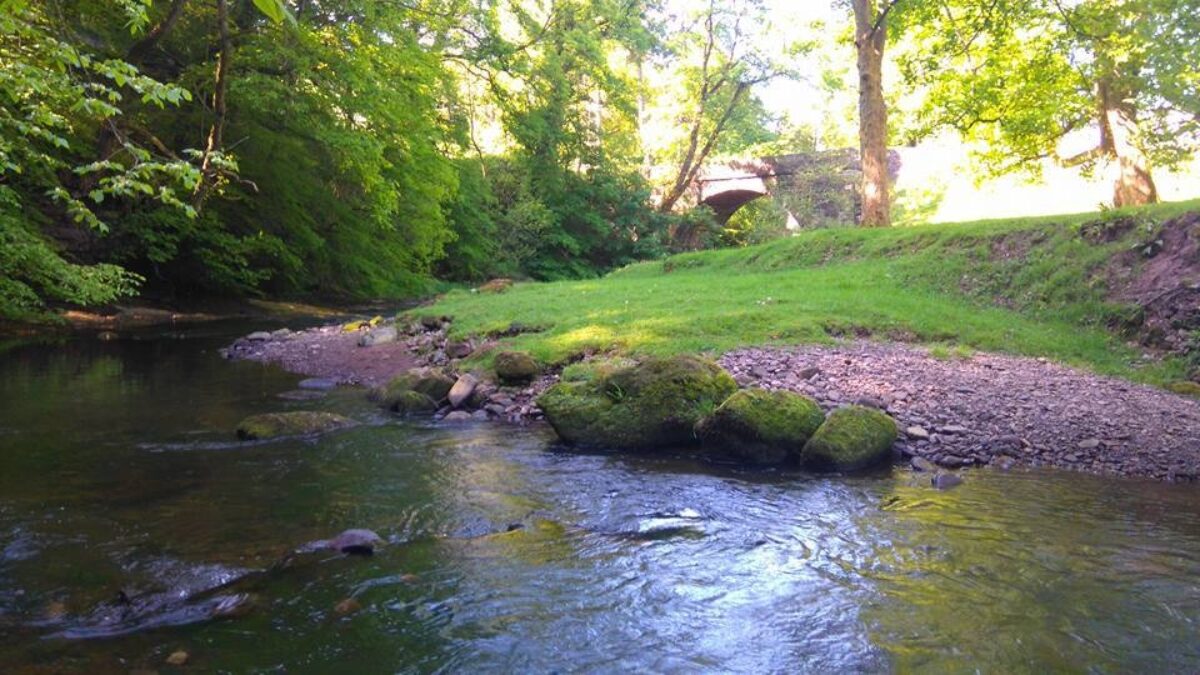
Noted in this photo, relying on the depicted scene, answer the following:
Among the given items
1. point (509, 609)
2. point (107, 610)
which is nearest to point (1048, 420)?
point (509, 609)

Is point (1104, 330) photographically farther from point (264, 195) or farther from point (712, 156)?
point (712, 156)

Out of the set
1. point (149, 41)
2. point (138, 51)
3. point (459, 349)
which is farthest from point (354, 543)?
point (138, 51)

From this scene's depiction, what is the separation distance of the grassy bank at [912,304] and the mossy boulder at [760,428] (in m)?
3.45

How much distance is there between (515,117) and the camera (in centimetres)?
3466

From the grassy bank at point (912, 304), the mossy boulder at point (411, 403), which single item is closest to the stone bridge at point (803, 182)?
the grassy bank at point (912, 304)

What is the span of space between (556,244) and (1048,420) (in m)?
34.7

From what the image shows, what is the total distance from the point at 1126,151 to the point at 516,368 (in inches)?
750

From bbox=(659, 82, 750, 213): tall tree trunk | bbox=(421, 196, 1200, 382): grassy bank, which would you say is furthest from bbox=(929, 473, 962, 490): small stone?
bbox=(659, 82, 750, 213): tall tree trunk

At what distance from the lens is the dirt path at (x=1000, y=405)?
873 centimetres

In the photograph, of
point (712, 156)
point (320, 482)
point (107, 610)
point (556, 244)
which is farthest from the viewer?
point (712, 156)

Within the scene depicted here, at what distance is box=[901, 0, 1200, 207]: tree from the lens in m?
17.8

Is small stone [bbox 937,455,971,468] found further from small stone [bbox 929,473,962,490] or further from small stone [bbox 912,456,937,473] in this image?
small stone [bbox 929,473,962,490]

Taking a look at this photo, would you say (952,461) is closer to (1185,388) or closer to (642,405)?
(642,405)

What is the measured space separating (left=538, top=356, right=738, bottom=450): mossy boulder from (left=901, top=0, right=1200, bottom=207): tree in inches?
483
